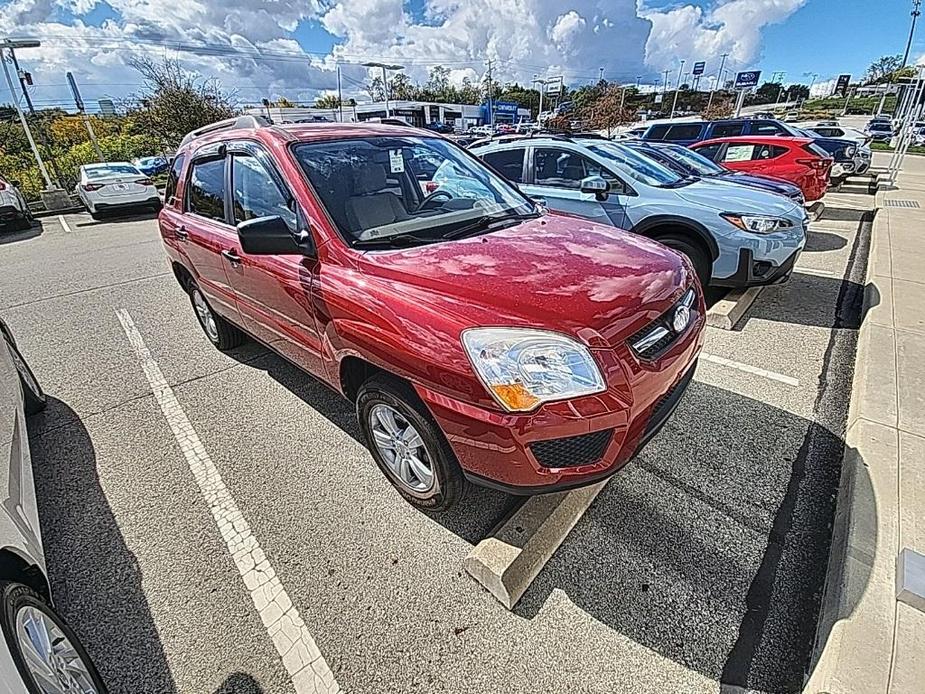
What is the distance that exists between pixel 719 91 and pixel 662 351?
91726 millimetres

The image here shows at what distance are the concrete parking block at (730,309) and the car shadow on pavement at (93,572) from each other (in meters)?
4.78

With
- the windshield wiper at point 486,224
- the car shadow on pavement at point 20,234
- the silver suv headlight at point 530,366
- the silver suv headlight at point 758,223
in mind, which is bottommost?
the car shadow on pavement at point 20,234

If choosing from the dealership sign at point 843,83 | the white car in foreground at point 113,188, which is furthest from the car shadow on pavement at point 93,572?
the dealership sign at point 843,83

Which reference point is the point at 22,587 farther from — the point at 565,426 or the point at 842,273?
the point at 842,273

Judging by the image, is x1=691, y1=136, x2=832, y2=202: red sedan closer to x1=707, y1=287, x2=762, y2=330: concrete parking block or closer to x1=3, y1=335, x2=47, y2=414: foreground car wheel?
x1=707, y1=287, x2=762, y2=330: concrete parking block

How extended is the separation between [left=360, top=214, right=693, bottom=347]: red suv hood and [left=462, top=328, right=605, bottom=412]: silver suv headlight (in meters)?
0.06

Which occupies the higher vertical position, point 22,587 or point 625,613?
point 22,587

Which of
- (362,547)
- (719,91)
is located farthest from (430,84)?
(362,547)

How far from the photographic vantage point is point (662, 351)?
209cm

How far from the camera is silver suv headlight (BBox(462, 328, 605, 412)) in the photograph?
181cm

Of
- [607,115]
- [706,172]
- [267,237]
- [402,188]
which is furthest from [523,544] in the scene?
[607,115]

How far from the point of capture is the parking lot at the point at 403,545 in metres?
1.84

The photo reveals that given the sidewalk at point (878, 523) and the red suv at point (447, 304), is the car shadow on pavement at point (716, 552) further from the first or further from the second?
the red suv at point (447, 304)

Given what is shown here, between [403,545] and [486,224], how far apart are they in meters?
1.84
